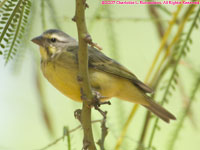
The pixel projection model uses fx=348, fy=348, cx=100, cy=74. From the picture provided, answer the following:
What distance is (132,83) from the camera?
3537 mm

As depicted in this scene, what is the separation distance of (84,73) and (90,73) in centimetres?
140

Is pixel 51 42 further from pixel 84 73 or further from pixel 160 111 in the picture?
pixel 84 73

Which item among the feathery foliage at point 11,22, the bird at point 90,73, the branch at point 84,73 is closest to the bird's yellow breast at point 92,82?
the bird at point 90,73

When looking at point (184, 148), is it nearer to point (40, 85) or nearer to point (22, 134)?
point (40, 85)

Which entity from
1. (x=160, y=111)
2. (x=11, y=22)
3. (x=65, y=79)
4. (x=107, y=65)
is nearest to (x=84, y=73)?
(x=11, y=22)

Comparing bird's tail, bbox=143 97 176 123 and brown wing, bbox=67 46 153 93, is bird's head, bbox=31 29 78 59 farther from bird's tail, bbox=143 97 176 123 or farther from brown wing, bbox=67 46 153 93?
bird's tail, bbox=143 97 176 123

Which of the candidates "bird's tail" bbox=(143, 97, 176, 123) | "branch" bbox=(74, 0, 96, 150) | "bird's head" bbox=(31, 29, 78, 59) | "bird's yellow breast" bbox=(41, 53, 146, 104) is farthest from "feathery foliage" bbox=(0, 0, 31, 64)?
"bird's tail" bbox=(143, 97, 176, 123)

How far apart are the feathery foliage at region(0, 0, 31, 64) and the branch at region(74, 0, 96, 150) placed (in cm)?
21

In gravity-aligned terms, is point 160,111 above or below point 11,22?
below

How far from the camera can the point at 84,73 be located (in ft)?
5.62

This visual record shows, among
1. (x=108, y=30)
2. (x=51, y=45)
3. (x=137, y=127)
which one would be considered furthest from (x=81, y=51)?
(x=137, y=127)

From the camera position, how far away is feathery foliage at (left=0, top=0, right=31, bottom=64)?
1303 mm

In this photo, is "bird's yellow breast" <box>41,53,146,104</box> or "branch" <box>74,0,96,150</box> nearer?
"branch" <box>74,0,96,150</box>

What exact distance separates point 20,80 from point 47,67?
2705 millimetres
